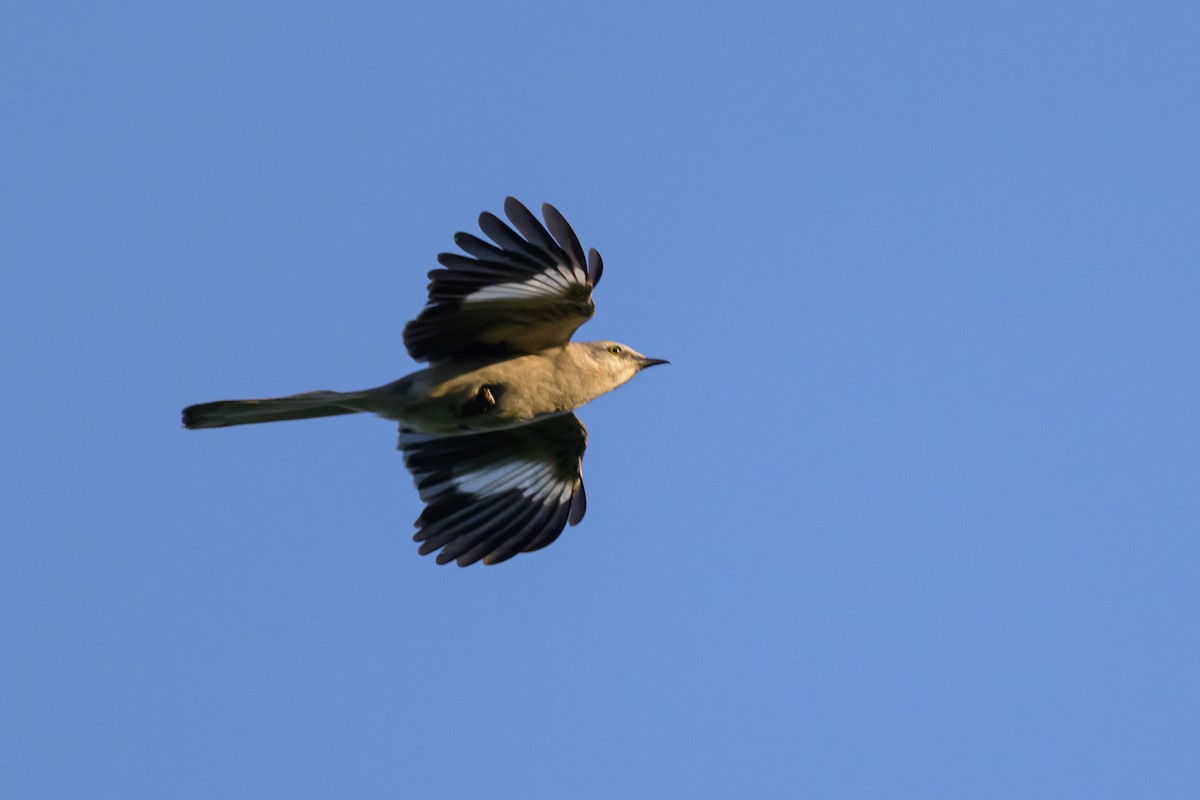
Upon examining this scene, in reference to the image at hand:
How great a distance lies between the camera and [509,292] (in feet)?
31.0

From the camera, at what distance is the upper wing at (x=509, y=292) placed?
899cm

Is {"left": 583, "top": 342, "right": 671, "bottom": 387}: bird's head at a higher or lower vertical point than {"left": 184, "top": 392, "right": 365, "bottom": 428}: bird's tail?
higher

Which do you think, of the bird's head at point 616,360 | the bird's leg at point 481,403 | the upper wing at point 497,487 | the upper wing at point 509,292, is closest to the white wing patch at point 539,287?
the upper wing at point 509,292

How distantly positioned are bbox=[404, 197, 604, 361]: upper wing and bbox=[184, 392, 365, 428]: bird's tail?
2.66 ft

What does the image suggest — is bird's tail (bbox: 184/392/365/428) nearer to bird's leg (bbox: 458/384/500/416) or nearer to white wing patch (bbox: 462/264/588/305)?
bird's leg (bbox: 458/384/500/416)

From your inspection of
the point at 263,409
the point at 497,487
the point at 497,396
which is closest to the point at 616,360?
the point at 497,396

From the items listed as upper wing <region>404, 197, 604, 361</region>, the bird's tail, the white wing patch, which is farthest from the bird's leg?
the bird's tail

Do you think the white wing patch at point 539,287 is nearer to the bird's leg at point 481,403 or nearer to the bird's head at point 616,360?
the bird's leg at point 481,403

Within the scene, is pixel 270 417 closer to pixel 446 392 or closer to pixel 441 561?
pixel 446 392

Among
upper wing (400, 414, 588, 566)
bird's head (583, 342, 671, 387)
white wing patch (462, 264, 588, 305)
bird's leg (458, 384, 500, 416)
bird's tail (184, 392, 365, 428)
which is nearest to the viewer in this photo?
bird's tail (184, 392, 365, 428)

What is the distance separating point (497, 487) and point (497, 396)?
1.52 meters

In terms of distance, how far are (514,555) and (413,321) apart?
218cm

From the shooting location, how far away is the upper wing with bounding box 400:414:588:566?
10.9m

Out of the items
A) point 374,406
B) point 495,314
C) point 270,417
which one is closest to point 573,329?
point 495,314
